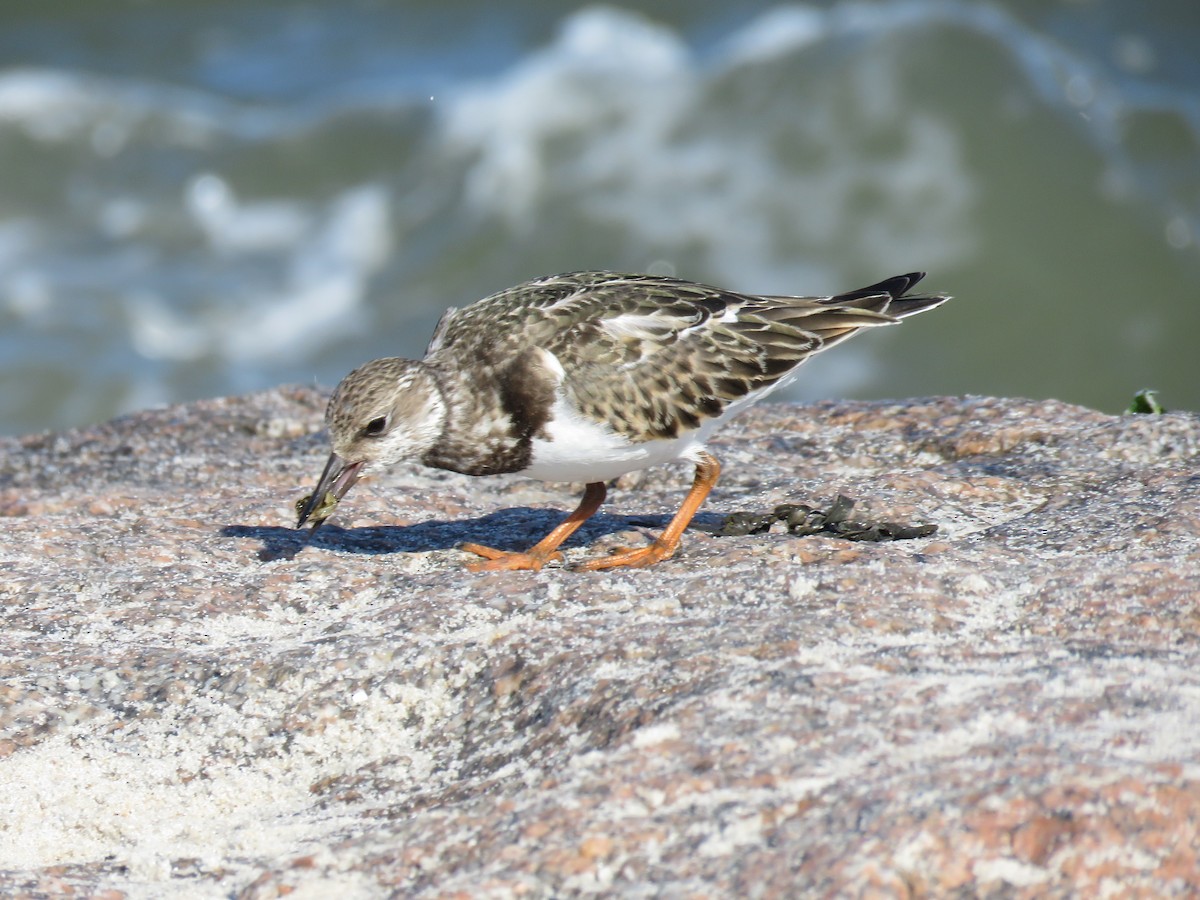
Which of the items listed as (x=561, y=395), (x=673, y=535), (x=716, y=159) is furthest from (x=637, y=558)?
(x=716, y=159)

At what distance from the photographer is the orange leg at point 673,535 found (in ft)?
15.1

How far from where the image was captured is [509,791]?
328 cm

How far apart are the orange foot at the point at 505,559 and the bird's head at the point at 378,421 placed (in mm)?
404

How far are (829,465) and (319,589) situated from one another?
224 cm

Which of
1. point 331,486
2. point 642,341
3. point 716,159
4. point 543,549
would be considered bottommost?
point 543,549

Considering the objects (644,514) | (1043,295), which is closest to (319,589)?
(644,514)

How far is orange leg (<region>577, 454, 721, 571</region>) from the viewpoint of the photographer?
15.1 ft

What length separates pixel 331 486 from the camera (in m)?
4.68

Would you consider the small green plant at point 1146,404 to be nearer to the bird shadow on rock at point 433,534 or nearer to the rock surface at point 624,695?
the rock surface at point 624,695

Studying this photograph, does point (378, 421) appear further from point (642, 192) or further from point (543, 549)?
point (642, 192)

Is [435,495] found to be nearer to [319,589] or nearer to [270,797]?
[319,589]

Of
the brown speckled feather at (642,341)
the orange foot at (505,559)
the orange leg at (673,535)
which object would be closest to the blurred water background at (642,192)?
the brown speckled feather at (642,341)

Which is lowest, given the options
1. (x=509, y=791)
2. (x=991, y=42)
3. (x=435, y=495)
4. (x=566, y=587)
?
(x=509, y=791)

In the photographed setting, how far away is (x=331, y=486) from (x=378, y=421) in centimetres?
30
